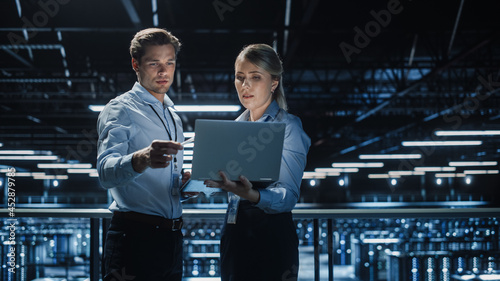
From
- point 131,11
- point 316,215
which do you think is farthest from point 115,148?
point 131,11

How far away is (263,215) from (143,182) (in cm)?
45

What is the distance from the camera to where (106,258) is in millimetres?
1609

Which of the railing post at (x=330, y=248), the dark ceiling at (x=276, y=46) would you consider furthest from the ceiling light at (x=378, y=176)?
the railing post at (x=330, y=248)

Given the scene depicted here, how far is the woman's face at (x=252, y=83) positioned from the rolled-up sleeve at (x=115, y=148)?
0.42 m

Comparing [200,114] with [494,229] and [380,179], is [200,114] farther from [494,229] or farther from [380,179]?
[380,179]

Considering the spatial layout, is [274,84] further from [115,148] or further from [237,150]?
[115,148]

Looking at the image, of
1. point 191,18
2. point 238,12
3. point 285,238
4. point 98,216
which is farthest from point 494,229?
point 191,18

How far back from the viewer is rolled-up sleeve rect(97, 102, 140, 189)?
142cm

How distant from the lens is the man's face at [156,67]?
5.44 feet

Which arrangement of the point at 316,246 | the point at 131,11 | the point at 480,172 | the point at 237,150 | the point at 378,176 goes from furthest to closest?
the point at 378,176 → the point at 480,172 → the point at 131,11 → the point at 316,246 → the point at 237,150

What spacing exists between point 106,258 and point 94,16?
8012 millimetres

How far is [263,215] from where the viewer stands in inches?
60.6

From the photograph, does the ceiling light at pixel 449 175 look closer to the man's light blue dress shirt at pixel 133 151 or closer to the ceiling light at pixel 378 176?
the ceiling light at pixel 378 176

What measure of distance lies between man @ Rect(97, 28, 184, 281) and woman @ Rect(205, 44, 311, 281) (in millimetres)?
225
